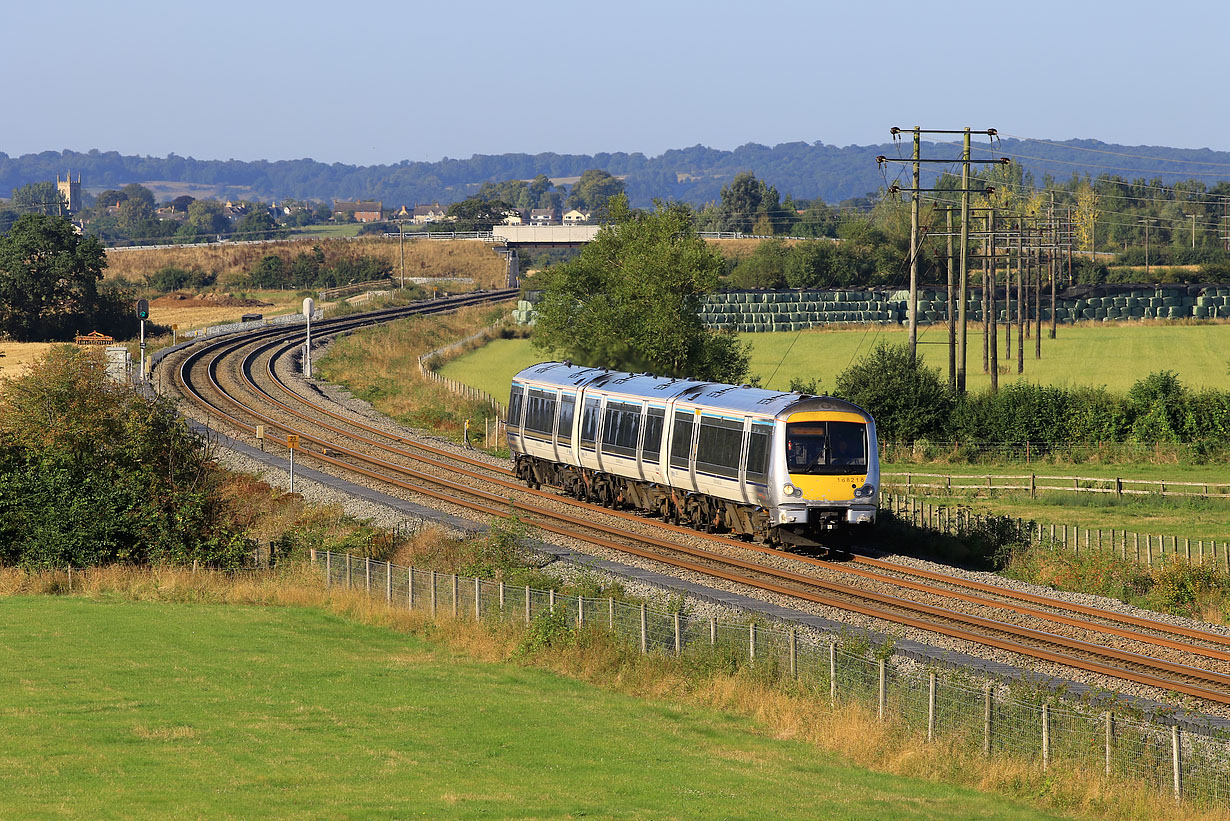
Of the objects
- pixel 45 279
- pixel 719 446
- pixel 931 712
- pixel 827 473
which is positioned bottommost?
pixel 931 712

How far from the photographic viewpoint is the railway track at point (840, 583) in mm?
24500

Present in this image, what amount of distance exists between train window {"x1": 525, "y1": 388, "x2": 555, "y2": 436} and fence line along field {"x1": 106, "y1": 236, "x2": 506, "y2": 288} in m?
132

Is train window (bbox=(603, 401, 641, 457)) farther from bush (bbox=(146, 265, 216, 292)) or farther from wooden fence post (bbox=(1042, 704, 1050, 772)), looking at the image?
bush (bbox=(146, 265, 216, 292))

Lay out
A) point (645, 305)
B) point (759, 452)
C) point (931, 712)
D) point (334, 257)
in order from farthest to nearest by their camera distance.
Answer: point (334, 257)
point (645, 305)
point (759, 452)
point (931, 712)

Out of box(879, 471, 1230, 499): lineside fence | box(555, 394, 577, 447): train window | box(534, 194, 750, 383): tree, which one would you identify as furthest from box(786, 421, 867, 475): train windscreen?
box(534, 194, 750, 383): tree

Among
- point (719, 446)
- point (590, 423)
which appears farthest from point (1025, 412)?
point (719, 446)

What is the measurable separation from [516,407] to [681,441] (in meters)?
11.1

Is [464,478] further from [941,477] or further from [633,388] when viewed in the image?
[941,477]

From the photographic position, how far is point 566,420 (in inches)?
1702

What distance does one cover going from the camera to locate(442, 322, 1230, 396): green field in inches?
3317

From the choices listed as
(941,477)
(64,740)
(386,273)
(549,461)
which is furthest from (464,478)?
(386,273)

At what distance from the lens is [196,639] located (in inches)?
1012

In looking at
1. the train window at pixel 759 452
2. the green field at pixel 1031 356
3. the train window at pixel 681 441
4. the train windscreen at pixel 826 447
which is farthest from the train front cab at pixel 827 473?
the green field at pixel 1031 356

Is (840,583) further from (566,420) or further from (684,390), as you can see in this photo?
(566,420)
